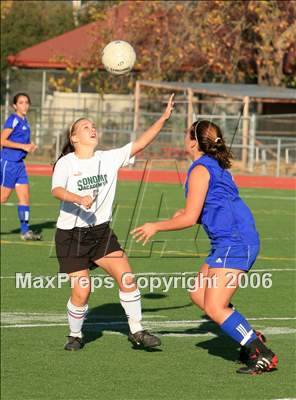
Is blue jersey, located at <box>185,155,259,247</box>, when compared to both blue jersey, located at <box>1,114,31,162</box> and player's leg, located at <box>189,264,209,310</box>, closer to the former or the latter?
player's leg, located at <box>189,264,209,310</box>

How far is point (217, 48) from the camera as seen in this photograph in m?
42.2

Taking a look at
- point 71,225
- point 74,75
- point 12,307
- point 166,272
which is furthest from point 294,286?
point 74,75

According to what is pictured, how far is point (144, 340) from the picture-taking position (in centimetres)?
1002

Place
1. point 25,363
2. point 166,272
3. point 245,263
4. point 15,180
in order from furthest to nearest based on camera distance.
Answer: point 15,180 < point 166,272 < point 25,363 < point 245,263

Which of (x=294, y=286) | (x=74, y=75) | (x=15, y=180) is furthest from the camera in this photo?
(x=74, y=75)

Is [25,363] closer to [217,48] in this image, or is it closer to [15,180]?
[15,180]

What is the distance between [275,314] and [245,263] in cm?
321

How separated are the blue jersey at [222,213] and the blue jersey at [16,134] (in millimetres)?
9408

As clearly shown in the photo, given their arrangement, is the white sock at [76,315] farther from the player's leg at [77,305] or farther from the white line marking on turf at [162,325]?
the white line marking on turf at [162,325]

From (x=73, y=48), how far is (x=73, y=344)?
129ft

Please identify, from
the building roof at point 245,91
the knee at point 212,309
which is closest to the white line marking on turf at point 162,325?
the knee at point 212,309

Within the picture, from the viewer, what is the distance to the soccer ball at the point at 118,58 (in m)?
10.9

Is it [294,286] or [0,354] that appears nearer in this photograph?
[0,354]

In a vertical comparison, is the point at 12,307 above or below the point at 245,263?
below
